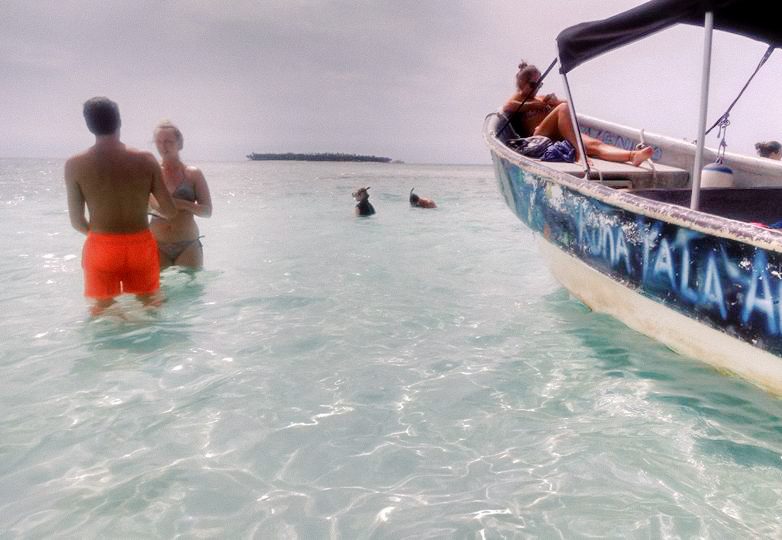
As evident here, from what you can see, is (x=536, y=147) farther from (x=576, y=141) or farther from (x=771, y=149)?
(x=771, y=149)

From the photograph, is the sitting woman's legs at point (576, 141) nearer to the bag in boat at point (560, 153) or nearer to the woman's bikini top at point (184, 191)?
the bag in boat at point (560, 153)

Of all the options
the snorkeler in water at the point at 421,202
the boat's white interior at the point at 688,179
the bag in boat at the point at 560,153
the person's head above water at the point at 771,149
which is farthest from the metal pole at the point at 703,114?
the snorkeler in water at the point at 421,202

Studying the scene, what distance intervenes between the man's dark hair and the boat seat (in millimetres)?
4227

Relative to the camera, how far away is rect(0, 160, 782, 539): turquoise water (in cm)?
232

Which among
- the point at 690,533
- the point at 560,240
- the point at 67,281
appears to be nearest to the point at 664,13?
the point at 560,240

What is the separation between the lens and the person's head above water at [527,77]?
764 cm

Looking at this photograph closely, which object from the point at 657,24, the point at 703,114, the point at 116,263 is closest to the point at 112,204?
the point at 116,263

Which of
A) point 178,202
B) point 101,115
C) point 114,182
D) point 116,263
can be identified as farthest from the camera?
point 178,202

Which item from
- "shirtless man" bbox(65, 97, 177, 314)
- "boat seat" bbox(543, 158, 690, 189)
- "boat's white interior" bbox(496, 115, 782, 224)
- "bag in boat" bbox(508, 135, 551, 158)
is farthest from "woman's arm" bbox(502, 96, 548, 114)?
"shirtless man" bbox(65, 97, 177, 314)

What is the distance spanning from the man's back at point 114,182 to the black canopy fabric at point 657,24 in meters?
3.73

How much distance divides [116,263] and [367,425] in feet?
8.52

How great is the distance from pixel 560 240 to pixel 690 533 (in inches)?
121

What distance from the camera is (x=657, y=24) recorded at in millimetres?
3613

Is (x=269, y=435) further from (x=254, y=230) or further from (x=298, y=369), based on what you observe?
(x=254, y=230)
